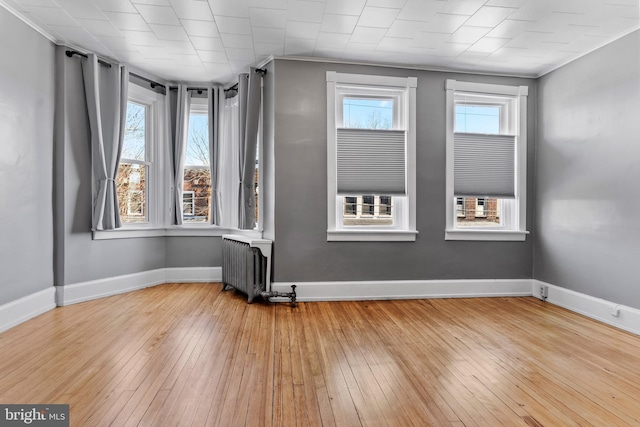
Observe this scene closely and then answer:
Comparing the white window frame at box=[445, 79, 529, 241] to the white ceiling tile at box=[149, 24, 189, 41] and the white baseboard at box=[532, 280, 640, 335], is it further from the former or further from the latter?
the white ceiling tile at box=[149, 24, 189, 41]

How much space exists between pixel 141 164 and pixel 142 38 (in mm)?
1717

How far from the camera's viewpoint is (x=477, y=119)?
170 inches

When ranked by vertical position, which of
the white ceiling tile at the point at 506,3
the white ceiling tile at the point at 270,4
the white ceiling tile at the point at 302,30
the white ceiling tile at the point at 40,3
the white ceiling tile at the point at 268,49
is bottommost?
the white ceiling tile at the point at 506,3

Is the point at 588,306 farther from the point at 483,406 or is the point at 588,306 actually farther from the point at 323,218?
the point at 323,218

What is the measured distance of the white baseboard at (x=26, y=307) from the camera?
291 centimetres

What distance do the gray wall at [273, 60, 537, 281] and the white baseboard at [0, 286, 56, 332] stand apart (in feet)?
7.82

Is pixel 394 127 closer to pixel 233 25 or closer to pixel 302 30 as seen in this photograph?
pixel 302 30

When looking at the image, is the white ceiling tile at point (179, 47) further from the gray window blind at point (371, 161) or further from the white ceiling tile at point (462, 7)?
the white ceiling tile at point (462, 7)

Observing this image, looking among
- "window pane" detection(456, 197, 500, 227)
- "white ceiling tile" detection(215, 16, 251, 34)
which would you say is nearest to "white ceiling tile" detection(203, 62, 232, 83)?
"white ceiling tile" detection(215, 16, 251, 34)

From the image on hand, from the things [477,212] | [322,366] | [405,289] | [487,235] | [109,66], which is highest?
[109,66]

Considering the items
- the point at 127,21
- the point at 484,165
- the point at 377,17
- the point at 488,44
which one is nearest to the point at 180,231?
the point at 127,21

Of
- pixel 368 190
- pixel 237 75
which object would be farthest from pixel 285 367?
pixel 237 75

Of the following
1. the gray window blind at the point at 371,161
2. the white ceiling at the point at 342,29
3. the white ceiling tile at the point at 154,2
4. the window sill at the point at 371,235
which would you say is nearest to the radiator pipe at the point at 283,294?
the window sill at the point at 371,235

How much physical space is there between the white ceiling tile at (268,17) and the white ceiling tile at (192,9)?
38 cm
